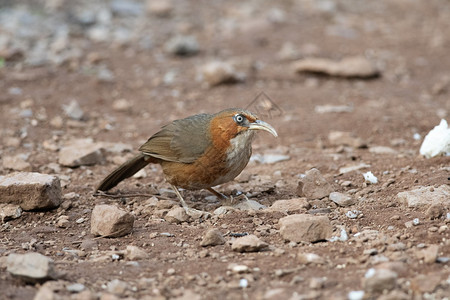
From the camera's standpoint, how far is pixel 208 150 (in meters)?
5.26

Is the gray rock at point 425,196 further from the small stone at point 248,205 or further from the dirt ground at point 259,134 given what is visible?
the small stone at point 248,205

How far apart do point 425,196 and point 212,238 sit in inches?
63.7

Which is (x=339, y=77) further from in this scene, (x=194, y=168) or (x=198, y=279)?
(x=198, y=279)

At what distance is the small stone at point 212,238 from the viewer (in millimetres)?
4336

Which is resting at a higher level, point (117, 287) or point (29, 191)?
point (117, 287)

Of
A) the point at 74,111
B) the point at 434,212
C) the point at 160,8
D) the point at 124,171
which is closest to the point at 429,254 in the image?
the point at 434,212

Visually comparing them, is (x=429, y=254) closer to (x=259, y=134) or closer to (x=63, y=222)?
(x=63, y=222)

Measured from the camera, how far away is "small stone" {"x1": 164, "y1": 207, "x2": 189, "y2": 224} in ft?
16.3

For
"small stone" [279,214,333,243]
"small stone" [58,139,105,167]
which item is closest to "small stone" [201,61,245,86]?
"small stone" [58,139,105,167]

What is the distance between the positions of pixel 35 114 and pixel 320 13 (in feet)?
20.6

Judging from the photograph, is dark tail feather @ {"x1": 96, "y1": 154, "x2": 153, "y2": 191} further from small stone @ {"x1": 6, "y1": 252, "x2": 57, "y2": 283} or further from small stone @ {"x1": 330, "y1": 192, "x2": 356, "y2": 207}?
small stone @ {"x1": 6, "y1": 252, "x2": 57, "y2": 283}

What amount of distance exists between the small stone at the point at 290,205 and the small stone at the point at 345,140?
1.90m

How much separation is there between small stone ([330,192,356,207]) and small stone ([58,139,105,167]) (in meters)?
2.46

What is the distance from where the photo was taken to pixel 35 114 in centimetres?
777
